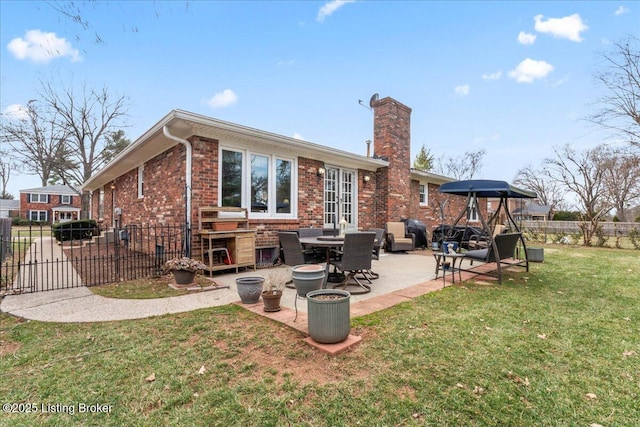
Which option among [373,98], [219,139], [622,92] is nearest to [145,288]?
[219,139]

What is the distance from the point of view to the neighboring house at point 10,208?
3616 cm

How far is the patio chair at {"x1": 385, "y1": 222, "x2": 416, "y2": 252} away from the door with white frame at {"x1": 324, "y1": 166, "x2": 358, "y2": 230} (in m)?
1.12

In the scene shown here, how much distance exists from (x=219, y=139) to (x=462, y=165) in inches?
1105

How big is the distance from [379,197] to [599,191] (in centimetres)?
2020

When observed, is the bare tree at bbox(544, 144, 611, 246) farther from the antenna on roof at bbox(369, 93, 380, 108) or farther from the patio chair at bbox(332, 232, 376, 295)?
the patio chair at bbox(332, 232, 376, 295)

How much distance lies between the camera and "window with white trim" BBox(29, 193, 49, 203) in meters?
36.2

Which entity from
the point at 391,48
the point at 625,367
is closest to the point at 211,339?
the point at 625,367

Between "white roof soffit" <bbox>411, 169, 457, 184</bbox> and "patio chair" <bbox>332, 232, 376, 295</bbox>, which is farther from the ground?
"white roof soffit" <bbox>411, 169, 457, 184</bbox>

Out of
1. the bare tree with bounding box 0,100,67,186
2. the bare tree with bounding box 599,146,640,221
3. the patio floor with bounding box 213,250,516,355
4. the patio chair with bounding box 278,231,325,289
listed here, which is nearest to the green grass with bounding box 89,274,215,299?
the patio floor with bounding box 213,250,516,355

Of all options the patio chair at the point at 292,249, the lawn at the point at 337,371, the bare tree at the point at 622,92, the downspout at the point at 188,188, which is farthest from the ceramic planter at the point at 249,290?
the bare tree at the point at 622,92

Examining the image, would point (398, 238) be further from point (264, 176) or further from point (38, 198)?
point (38, 198)

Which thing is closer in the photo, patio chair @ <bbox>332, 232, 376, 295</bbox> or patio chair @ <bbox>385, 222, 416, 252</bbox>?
patio chair @ <bbox>332, 232, 376, 295</bbox>

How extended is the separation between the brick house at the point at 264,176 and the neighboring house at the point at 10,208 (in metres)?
37.5

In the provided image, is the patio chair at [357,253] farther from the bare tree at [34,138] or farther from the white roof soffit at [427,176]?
the bare tree at [34,138]
